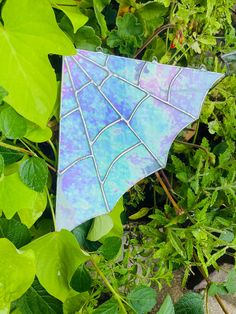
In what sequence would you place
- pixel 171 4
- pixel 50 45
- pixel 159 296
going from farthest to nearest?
pixel 159 296 → pixel 171 4 → pixel 50 45

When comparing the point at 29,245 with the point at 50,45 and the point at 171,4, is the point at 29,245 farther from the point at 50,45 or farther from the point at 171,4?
the point at 171,4

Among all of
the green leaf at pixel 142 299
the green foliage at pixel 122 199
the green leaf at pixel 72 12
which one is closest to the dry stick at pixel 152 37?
the green foliage at pixel 122 199

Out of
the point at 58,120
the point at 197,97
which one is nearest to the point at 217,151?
the point at 197,97

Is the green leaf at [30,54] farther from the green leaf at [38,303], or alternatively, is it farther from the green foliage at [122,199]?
the green leaf at [38,303]

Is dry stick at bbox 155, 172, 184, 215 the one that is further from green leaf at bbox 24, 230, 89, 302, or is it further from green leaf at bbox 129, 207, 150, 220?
green leaf at bbox 24, 230, 89, 302

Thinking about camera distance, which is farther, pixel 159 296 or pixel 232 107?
pixel 159 296

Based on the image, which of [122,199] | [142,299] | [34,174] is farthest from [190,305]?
[34,174]

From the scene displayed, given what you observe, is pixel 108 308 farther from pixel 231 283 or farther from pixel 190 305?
pixel 231 283

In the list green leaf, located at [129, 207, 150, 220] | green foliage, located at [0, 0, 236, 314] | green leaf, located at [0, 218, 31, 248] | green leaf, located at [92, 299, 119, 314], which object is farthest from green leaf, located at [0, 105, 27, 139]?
green leaf, located at [129, 207, 150, 220]
